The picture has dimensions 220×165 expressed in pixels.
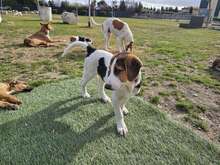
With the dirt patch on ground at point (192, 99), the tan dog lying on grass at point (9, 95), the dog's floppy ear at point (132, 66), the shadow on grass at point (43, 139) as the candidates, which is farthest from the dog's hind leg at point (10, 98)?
the dirt patch on ground at point (192, 99)

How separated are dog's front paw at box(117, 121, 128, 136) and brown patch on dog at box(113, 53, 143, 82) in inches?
32.2

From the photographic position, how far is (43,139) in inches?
116

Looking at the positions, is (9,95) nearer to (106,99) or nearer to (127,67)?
(106,99)

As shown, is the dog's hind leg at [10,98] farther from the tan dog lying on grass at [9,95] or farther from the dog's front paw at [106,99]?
the dog's front paw at [106,99]

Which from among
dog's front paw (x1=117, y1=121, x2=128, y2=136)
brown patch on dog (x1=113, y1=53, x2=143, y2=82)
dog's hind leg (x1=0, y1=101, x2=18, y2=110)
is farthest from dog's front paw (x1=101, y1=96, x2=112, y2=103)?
dog's hind leg (x1=0, y1=101, x2=18, y2=110)

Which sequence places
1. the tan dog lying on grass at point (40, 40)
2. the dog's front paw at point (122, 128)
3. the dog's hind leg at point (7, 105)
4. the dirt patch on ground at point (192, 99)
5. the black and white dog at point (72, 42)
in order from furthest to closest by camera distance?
the tan dog lying on grass at point (40, 40) → the black and white dog at point (72, 42) → the dog's hind leg at point (7, 105) → the dirt patch on ground at point (192, 99) → the dog's front paw at point (122, 128)

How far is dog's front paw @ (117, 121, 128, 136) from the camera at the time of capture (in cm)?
312

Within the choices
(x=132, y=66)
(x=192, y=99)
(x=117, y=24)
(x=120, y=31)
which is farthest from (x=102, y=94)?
(x=117, y=24)

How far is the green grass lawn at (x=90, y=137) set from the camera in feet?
8.80

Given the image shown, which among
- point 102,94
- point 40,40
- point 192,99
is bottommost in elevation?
point 192,99

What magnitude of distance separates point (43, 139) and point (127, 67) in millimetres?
1475

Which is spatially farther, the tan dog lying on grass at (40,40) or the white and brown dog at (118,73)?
the tan dog lying on grass at (40,40)

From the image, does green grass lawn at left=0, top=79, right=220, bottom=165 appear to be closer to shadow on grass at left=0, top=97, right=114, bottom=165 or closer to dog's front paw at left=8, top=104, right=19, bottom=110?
shadow on grass at left=0, top=97, right=114, bottom=165

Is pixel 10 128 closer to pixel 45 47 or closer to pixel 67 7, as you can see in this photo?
pixel 45 47
